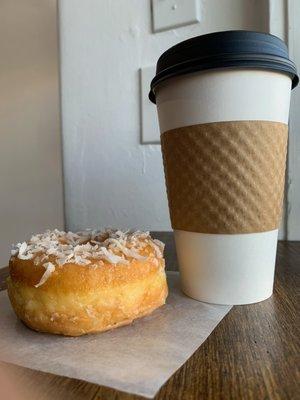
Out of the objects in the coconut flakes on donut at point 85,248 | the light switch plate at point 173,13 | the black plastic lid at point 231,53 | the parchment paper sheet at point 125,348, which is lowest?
the parchment paper sheet at point 125,348

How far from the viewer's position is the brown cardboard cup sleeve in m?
0.37

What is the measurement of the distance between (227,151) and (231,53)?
0.34 ft

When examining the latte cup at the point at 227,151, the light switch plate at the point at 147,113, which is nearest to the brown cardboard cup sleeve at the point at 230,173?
the latte cup at the point at 227,151

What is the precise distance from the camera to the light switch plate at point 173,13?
82cm

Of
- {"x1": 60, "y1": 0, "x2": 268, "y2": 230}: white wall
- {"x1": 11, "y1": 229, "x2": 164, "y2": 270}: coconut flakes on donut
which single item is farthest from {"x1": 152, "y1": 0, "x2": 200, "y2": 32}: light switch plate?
{"x1": 11, "y1": 229, "x2": 164, "y2": 270}: coconut flakes on donut

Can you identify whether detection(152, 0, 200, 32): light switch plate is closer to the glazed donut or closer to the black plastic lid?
the black plastic lid

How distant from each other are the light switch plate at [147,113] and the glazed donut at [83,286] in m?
0.55

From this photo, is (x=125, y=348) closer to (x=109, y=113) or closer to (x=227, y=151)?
(x=227, y=151)

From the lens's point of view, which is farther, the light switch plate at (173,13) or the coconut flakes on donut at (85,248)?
the light switch plate at (173,13)

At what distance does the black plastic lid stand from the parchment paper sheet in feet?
0.90

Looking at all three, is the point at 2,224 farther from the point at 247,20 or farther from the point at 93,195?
the point at 247,20

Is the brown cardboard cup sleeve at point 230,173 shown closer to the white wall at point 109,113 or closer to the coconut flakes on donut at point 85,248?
the coconut flakes on donut at point 85,248

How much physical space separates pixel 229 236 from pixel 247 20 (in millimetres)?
635

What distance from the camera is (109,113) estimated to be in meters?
0.94
